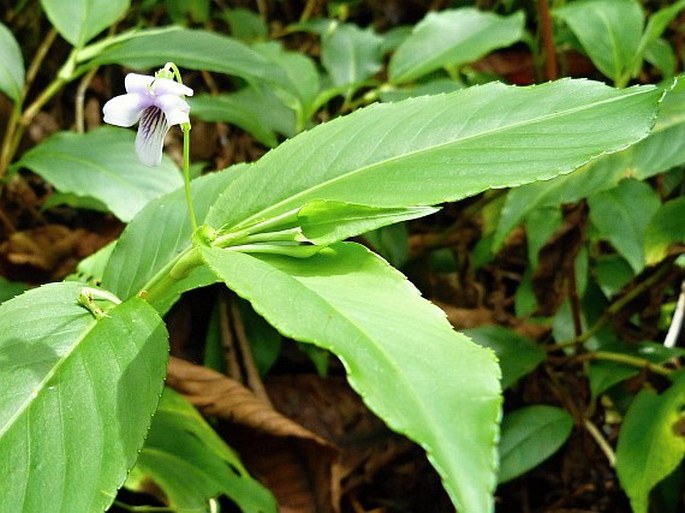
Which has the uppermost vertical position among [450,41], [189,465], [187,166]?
[187,166]

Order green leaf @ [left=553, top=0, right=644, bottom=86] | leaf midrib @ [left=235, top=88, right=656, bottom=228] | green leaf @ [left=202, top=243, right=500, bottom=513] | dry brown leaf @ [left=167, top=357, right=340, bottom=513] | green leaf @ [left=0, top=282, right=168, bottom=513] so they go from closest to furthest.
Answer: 1. green leaf @ [left=202, top=243, right=500, bottom=513]
2. green leaf @ [left=0, top=282, right=168, bottom=513]
3. leaf midrib @ [left=235, top=88, right=656, bottom=228]
4. dry brown leaf @ [left=167, top=357, right=340, bottom=513]
5. green leaf @ [left=553, top=0, right=644, bottom=86]

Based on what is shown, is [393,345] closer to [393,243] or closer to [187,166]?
[187,166]

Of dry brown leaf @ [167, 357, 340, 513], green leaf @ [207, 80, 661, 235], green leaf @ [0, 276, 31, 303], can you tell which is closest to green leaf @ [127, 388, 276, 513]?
dry brown leaf @ [167, 357, 340, 513]

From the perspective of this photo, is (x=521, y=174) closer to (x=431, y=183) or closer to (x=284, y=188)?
(x=431, y=183)

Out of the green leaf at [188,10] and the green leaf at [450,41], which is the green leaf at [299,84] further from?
the green leaf at [188,10]

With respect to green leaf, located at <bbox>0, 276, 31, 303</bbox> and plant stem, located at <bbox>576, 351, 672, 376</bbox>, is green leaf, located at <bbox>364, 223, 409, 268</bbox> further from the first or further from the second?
green leaf, located at <bbox>0, 276, 31, 303</bbox>

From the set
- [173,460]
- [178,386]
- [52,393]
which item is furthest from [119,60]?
[52,393]

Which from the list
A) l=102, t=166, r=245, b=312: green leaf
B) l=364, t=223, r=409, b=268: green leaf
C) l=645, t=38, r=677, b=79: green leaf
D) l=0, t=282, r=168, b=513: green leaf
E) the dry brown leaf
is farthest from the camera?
l=645, t=38, r=677, b=79: green leaf

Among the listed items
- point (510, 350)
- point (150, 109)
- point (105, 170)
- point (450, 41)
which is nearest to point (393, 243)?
point (510, 350)

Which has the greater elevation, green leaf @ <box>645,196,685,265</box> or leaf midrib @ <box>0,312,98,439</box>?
Result: leaf midrib @ <box>0,312,98,439</box>
